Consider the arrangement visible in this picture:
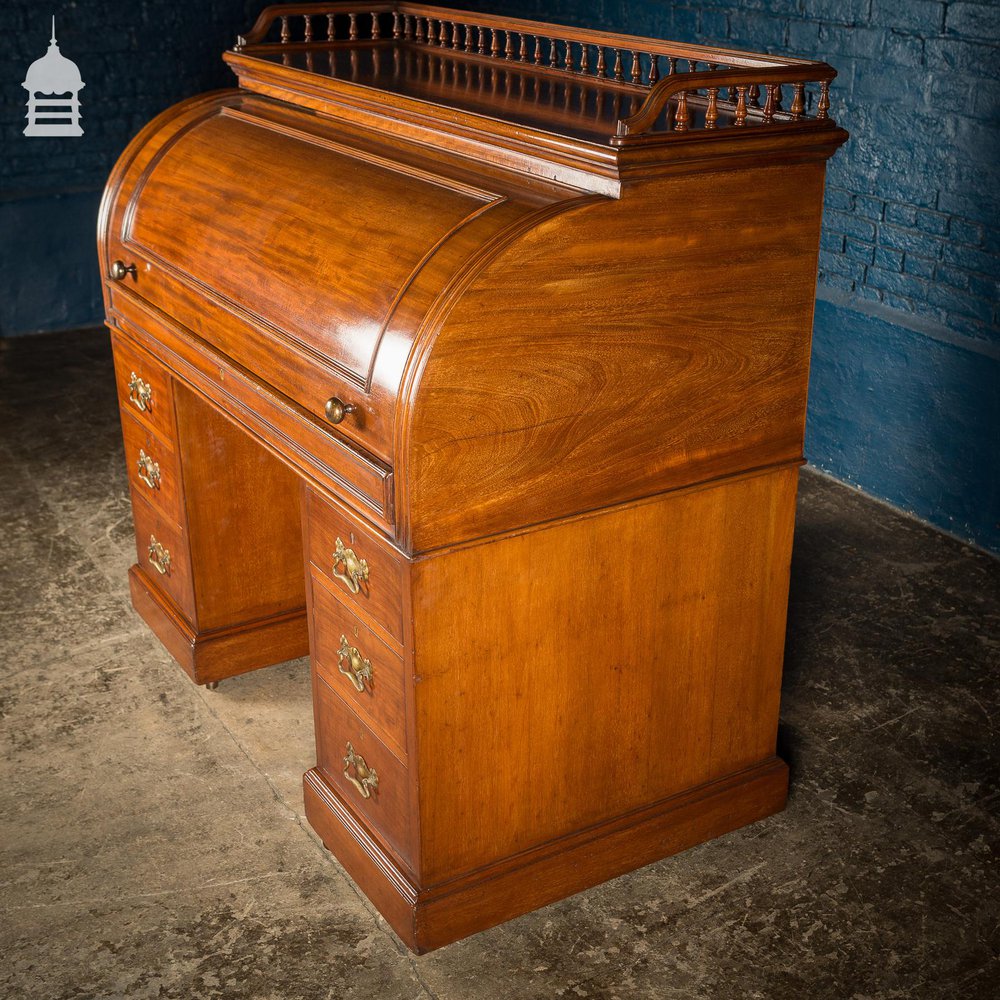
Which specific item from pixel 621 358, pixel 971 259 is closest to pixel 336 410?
pixel 621 358

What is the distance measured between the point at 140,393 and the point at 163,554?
1.52 ft

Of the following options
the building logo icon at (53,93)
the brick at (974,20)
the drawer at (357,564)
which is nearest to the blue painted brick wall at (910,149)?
the brick at (974,20)

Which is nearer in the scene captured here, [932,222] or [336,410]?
[336,410]

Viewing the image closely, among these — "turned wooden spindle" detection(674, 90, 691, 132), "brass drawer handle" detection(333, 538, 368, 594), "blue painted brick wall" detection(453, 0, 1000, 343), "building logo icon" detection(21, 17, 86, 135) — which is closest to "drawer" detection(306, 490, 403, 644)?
"brass drawer handle" detection(333, 538, 368, 594)

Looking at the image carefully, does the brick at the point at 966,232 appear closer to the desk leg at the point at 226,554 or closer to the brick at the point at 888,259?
the brick at the point at 888,259

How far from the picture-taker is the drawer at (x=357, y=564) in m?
2.30

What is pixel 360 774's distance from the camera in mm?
2611

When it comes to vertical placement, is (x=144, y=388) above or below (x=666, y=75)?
below

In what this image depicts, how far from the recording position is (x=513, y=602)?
7.72 ft

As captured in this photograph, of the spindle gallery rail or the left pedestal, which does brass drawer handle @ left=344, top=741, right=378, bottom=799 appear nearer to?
the left pedestal

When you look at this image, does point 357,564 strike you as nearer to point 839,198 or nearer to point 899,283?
point 899,283

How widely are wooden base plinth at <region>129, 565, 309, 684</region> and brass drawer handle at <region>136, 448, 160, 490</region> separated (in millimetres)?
338

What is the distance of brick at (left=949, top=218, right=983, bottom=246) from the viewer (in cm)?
407

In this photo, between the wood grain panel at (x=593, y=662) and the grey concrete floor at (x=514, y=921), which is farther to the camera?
the grey concrete floor at (x=514, y=921)
